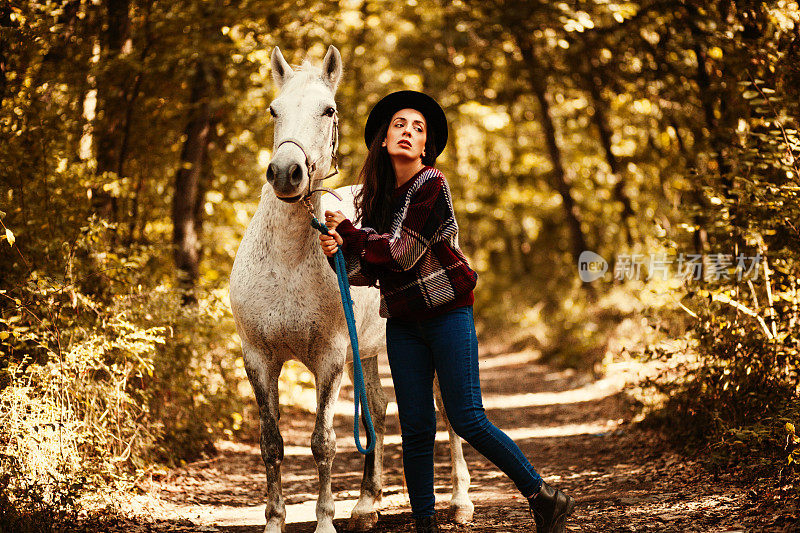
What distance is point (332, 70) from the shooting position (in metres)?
4.02

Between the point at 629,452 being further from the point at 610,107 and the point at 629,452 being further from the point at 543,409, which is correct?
the point at 610,107

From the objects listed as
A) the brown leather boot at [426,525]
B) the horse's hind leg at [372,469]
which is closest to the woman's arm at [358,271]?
the brown leather boot at [426,525]

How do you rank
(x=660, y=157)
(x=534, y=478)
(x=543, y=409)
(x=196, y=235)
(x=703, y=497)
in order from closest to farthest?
(x=534, y=478) < (x=703, y=497) < (x=196, y=235) < (x=543, y=409) < (x=660, y=157)

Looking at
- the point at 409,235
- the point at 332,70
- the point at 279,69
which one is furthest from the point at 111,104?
the point at 409,235

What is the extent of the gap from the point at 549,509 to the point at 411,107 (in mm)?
2045

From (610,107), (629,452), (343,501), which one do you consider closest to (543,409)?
(629,452)

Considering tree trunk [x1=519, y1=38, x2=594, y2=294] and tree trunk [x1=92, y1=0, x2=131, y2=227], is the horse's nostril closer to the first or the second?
tree trunk [x1=92, y1=0, x2=131, y2=227]

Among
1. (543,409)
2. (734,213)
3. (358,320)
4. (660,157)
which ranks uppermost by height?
(660,157)

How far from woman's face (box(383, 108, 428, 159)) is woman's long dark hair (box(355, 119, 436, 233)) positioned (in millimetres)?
59

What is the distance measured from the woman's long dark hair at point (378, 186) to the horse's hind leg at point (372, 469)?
1630 mm

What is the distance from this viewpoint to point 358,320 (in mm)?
4324

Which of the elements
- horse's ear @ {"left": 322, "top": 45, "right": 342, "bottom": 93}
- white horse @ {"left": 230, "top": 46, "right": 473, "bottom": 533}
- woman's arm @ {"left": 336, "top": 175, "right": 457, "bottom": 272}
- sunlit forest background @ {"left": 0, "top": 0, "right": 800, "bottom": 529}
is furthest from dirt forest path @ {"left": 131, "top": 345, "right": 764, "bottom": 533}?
horse's ear @ {"left": 322, "top": 45, "right": 342, "bottom": 93}

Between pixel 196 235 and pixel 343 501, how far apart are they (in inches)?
168

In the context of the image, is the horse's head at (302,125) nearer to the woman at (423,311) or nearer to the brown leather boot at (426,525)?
the woman at (423,311)
